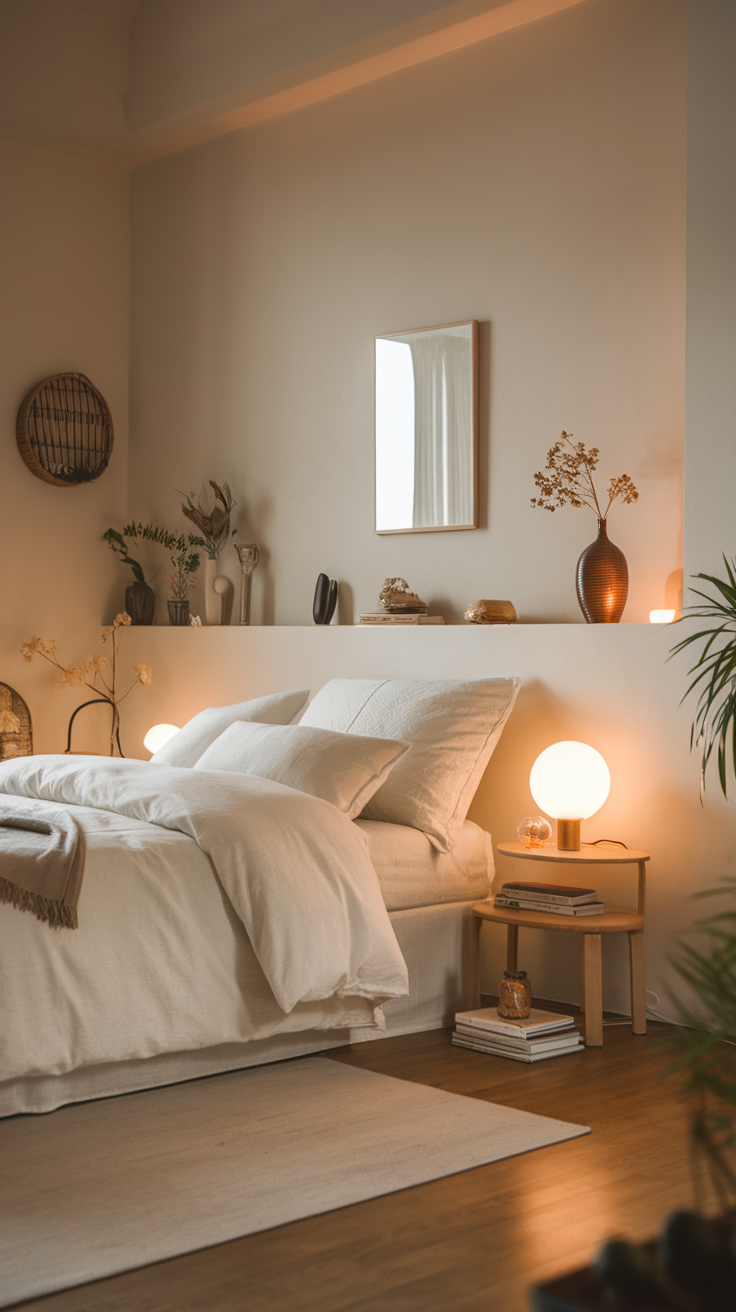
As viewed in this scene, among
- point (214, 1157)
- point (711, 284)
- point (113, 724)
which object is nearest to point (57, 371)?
point (113, 724)

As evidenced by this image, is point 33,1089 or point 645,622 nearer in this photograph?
point 33,1089

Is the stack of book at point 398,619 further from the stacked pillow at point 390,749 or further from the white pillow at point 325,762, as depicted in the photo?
the white pillow at point 325,762

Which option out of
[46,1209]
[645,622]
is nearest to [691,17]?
[645,622]

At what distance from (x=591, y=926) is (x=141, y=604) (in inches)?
123

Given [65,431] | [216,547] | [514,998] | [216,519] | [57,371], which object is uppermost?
[57,371]

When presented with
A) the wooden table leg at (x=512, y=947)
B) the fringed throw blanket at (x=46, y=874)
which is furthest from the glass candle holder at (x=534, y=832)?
the fringed throw blanket at (x=46, y=874)

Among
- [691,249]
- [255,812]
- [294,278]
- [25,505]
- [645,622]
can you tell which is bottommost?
[255,812]

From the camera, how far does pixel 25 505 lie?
585 centimetres

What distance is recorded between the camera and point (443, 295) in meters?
4.82

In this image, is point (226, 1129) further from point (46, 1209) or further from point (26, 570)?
point (26, 570)

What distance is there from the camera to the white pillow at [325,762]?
3709mm

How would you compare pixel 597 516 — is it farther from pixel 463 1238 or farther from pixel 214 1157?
pixel 463 1238

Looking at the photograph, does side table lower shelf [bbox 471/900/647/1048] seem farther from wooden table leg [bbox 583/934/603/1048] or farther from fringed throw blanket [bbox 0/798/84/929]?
fringed throw blanket [bbox 0/798/84/929]

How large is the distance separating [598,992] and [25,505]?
140 inches
